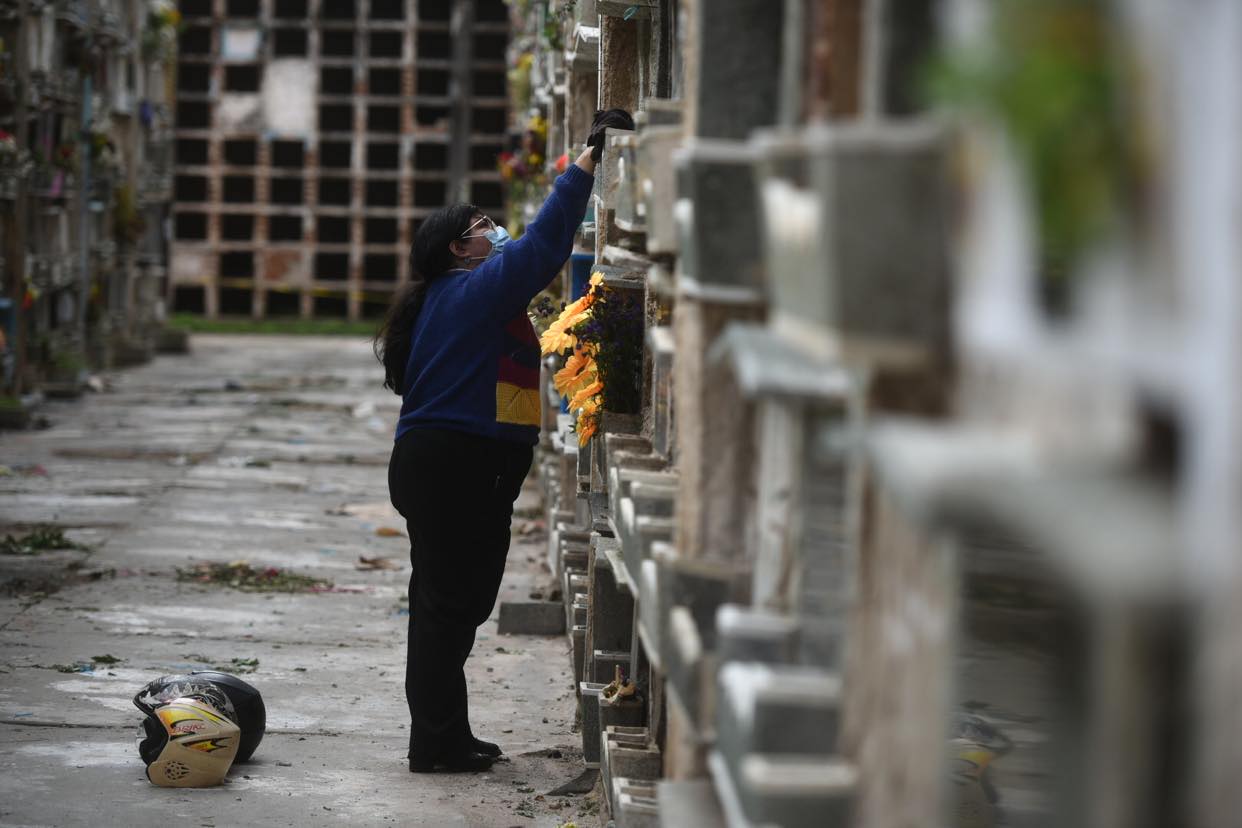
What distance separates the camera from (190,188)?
23641mm

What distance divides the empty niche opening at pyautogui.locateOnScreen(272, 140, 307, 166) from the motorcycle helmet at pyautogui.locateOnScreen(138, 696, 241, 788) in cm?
1855

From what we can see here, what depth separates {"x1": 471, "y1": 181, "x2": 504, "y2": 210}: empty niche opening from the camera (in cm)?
2355

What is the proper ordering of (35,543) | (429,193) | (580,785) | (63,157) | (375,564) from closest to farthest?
1. (580,785)
2. (375,564)
3. (35,543)
4. (63,157)
5. (429,193)

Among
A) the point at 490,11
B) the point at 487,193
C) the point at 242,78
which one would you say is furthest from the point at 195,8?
the point at 487,193

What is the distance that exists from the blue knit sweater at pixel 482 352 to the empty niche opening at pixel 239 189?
18.6 meters

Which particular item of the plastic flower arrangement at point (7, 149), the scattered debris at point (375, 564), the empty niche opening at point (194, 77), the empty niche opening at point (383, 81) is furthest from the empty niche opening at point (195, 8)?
the scattered debris at point (375, 564)

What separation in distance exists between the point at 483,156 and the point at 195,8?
3.98 meters

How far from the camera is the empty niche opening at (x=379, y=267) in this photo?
23578 millimetres

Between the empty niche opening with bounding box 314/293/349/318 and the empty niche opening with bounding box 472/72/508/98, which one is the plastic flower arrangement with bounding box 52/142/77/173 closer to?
the empty niche opening with bounding box 314/293/349/318

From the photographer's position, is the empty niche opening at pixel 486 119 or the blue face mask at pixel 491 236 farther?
the empty niche opening at pixel 486 119

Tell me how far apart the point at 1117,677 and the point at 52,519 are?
954 cm

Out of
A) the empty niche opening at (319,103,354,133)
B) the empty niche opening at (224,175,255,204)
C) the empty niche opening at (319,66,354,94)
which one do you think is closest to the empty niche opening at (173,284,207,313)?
the empty niche opening at (224,175,255,204)

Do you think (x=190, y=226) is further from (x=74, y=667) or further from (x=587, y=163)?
(x=587, y=163)

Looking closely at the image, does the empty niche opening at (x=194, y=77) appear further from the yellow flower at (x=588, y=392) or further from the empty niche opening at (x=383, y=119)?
the yellow flower at (x=588, y=392)
